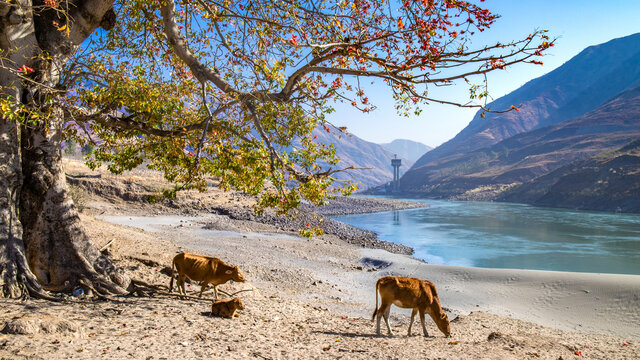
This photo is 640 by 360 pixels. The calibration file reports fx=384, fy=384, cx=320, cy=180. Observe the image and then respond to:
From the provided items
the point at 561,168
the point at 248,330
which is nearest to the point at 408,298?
the point at 248,330

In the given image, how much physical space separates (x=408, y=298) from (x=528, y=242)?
31687 mm

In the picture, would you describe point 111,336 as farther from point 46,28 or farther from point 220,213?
point 220,213

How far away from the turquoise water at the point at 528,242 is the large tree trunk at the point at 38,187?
910 inches

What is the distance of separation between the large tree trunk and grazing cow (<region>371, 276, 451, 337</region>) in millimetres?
4840

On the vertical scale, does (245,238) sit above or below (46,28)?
below

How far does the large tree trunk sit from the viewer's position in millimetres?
5969

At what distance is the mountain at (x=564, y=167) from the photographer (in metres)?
69.8

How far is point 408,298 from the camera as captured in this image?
7.39 metres

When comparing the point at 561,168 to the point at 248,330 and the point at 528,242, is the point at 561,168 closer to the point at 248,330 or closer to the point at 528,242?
the point at 528,242

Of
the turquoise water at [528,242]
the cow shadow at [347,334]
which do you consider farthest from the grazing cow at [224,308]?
the turquoise water at [528,242]

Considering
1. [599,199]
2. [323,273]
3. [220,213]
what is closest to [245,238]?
[323,273]

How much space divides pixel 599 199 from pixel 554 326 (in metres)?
69.3

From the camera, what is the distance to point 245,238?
22.7 meters

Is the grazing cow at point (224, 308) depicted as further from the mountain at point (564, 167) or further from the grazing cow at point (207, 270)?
the mountain at point (564, 167)
